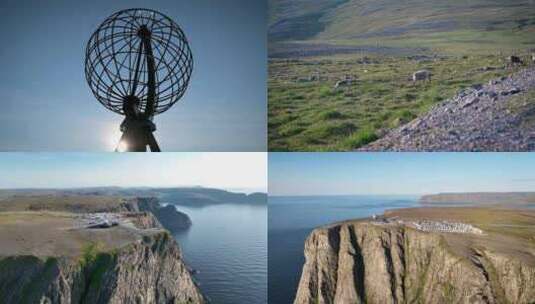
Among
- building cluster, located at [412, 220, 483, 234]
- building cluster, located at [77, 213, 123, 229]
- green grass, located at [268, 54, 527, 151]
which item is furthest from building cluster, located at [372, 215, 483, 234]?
building cluster, located at [77, 213, 123, 229]

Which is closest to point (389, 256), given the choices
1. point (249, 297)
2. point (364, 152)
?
point (364, 152)

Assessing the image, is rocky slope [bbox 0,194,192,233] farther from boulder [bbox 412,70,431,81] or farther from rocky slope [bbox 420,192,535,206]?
boulder [bbox 412,70,431,81]

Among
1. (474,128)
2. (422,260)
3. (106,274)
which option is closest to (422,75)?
(474,128)

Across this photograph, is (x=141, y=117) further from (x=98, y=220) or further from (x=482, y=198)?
(x=482, y=198)

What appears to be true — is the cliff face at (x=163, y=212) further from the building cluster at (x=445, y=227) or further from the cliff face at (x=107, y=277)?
the building cluster at (x=445, y=227)

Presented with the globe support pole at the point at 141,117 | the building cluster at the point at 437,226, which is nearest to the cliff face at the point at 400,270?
the building cluster at the point at 437,226

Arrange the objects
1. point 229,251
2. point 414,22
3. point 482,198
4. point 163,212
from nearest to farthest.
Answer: point 414,22
point 482,198
point 229,251
point 163,212
